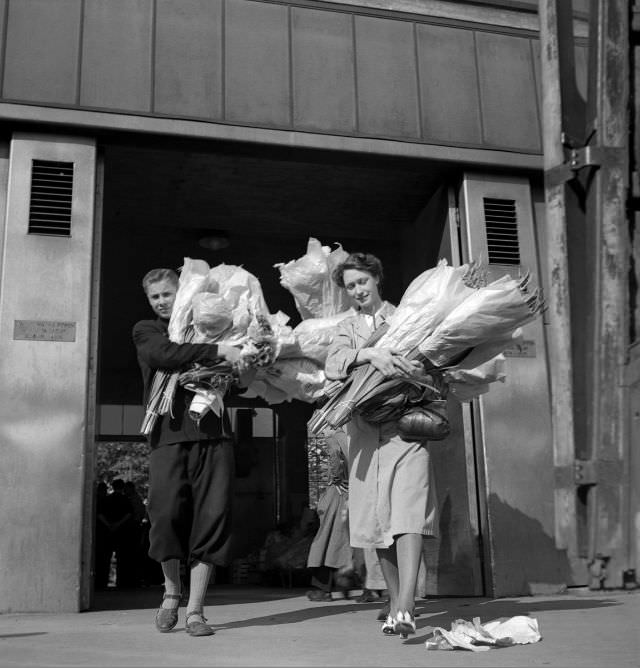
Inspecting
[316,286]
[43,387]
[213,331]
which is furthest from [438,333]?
[43,387]

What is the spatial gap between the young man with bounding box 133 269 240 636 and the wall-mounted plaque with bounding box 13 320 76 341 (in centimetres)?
117

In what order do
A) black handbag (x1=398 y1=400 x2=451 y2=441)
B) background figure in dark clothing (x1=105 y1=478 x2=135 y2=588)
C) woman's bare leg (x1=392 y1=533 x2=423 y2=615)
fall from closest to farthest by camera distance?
woman's bare leg (x1=392 y1=533 x2=423 y2=615), black handbag (x1=398 y1=400 x2=451 y2=441), background figure in dark clothing (x1=105 y1=478 x2=135 y2=588)

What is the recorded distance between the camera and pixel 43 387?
5.10 metres

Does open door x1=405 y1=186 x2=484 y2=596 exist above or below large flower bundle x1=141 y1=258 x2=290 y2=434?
below

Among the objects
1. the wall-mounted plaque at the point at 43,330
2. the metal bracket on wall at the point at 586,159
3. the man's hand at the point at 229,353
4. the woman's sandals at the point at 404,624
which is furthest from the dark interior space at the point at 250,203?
the metal bracket on wall at the point at 586,159

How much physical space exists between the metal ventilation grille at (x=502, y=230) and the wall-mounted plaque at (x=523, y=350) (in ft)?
2.01

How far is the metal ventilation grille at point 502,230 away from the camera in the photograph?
6146 mm

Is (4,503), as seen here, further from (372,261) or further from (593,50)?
(593,50)

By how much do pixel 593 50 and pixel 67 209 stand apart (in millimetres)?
4140

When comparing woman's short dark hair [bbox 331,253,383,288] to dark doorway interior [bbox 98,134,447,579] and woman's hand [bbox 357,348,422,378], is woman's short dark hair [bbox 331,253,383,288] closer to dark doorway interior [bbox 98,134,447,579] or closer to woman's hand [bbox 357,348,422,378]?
woman's hand [bbox 357,348,422,378]

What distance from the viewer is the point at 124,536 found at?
32.8ft

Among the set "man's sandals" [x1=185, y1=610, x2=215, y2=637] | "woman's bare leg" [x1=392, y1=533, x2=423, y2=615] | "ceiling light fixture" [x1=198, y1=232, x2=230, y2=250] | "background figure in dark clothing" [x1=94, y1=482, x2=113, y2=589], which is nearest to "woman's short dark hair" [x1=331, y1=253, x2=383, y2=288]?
"woman's bare leg" [x1=392, y1=533, x2=423, y2=615]

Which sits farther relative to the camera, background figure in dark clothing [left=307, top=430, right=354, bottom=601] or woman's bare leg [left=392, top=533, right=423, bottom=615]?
background figure in dark clothing [left=307, top=430, right=354, bottom=601]

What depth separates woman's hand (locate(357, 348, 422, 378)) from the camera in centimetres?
380
